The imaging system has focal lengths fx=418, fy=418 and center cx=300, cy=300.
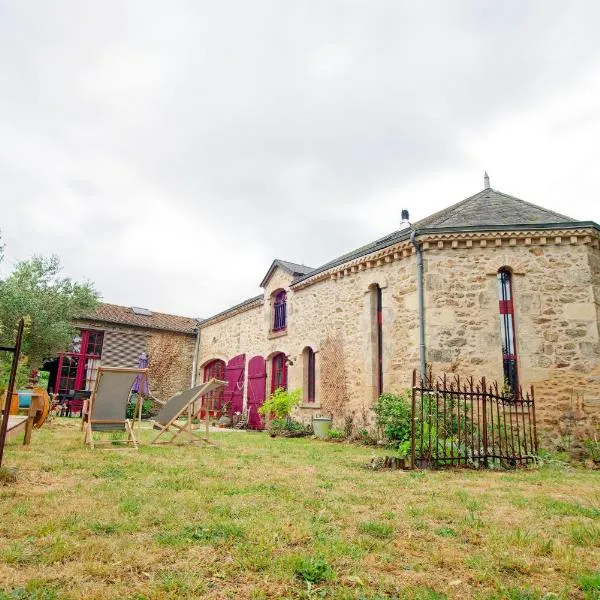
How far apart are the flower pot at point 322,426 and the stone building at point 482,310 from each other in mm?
285

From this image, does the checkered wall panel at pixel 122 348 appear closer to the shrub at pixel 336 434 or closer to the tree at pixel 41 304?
the tree at pixel 41 304

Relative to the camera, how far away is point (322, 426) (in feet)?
35.0

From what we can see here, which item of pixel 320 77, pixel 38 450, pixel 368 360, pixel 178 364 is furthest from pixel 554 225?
pixel 178 364

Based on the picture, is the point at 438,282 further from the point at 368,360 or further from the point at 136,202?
the point at 136,202

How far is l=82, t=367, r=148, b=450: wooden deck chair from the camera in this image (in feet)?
20.8

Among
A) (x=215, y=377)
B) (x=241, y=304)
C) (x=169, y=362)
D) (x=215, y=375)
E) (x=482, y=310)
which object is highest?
(x=241, y=304)

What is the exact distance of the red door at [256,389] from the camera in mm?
13859

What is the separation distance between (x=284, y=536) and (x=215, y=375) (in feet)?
52.4

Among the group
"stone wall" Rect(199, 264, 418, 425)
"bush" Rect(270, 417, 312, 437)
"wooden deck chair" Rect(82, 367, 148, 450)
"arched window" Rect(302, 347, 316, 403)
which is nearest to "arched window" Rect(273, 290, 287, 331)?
"stone wall" Rect(199, 264, 418, 425)

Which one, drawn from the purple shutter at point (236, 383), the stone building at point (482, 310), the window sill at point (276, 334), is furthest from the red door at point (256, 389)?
the stone building at point (482, 310)

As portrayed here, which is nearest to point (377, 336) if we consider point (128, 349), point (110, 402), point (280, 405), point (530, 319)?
point (530, 319)

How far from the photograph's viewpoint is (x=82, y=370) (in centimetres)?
1722

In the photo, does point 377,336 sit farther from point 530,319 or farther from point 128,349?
point 128,349

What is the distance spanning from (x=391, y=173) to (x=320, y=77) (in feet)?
25.0
